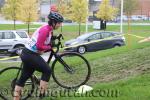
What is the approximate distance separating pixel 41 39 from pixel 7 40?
19.0 m

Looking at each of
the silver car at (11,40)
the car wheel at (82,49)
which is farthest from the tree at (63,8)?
the silver car at (11,40)

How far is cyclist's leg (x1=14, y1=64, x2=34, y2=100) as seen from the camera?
289 inches

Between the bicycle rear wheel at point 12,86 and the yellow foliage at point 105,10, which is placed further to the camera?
the yellow foliage at point 105,10

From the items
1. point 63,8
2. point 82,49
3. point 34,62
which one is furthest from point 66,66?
point 63,8

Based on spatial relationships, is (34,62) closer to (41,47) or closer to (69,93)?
(41,47)

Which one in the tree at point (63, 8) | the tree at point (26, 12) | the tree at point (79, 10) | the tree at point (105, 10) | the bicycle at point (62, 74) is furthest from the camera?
the tree at point (105, 10)

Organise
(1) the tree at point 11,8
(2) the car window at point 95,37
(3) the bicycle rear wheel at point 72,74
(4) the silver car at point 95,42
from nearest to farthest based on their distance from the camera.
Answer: (3) the bicycle rear wheel at point 72,74 → (4) the silver car at point 95,42 → (2) the car window at point 95,37 → (1) the tree at point 11,8

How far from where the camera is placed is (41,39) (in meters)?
6.95

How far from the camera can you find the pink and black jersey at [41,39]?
6914 mm

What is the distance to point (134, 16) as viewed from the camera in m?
114

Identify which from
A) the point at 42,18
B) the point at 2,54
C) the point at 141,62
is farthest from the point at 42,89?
the point at 42,18

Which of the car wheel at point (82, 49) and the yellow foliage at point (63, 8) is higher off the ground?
the yellow foliage at point (63, 8)

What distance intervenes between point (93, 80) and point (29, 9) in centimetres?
3654

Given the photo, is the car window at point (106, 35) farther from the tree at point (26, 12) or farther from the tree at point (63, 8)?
the tree at point (63, 8)
